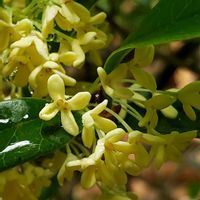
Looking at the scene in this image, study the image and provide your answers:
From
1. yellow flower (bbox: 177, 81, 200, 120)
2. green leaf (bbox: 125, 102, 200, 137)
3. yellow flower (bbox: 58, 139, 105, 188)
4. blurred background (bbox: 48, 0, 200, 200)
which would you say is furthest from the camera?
blurred background (bbox: 48, 0, 200, 200)

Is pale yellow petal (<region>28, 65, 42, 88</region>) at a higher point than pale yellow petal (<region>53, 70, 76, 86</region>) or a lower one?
higher

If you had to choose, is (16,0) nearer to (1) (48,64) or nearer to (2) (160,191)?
(1) (48,64)

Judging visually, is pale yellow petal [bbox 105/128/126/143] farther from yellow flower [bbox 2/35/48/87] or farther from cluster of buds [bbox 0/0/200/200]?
yellow flower [bbox 2/35/48/87]

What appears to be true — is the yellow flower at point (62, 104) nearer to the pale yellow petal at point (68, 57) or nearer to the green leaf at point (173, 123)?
the pale yellow petal at point (68, 57)

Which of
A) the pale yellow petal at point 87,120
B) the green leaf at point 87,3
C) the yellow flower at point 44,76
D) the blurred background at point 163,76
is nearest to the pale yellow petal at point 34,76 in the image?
the yellow flower at point 44,76

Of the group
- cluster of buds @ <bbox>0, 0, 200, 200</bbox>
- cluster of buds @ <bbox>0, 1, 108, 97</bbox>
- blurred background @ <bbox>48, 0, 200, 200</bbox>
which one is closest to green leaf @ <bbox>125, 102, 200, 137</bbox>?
cluster of buds @ <bbox>0, 0, 200, 200</bbox>
